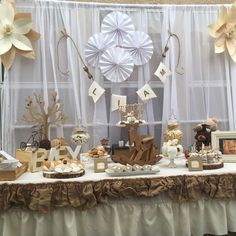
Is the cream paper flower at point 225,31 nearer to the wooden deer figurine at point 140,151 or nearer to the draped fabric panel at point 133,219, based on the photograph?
the wooden deer figurine at point 140,151

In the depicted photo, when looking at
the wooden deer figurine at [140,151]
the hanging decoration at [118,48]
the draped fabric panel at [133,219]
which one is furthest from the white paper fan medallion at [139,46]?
the draped fabric panel at [133,219]

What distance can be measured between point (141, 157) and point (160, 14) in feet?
3.61

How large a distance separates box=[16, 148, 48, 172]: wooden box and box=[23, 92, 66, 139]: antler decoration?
7.5 inches

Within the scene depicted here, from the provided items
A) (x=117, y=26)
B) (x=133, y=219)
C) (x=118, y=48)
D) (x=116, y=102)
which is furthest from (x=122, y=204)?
(x=117, y=26)

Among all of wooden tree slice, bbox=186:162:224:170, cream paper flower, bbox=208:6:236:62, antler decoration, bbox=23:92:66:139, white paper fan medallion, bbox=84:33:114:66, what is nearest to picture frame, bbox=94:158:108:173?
antler decoration, bbox=23:92:66:139

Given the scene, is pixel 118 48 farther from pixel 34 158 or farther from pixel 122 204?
pixel 122 204

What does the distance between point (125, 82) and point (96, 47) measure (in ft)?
1.07

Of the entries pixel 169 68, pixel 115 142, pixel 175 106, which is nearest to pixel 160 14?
pixel 169 68

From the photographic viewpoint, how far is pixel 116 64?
2045mm

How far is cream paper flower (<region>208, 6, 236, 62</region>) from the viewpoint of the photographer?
6.96 feet

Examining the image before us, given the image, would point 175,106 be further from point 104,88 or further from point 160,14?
point 160,14

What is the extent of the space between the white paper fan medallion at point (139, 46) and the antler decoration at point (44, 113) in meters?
0.62

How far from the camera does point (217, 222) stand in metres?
1.60

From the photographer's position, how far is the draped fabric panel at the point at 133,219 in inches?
58.5
